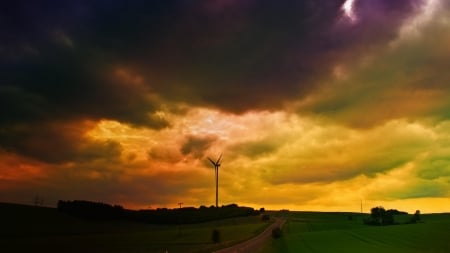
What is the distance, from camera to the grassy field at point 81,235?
10945 cm

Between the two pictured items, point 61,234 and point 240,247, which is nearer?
point 240,247

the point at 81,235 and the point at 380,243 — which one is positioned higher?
the point at 81,235

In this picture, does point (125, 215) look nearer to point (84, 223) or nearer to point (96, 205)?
point (96, 205)

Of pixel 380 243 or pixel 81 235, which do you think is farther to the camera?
pixel 81 235

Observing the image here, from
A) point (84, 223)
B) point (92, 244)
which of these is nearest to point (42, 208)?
point (84, 223)

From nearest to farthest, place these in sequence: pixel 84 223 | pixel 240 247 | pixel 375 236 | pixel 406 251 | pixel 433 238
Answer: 1. pixel 240 247
2. pixel 406 251
3. pixel 433 238
4. pixel 375 236
5. pixel 84 223

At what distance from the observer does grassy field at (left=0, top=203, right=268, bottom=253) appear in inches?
4309

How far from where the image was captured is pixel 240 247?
64.1 m

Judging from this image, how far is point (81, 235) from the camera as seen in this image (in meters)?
146

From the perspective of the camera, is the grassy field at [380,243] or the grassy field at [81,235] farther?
the grassy field at [81,235]

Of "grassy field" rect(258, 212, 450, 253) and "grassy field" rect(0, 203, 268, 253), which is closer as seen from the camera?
"grassy field" rect(258, 212, 450, 253)

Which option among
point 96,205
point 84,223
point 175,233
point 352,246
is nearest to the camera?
point 352,246

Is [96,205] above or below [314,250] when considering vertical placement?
above

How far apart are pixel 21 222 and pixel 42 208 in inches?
959
